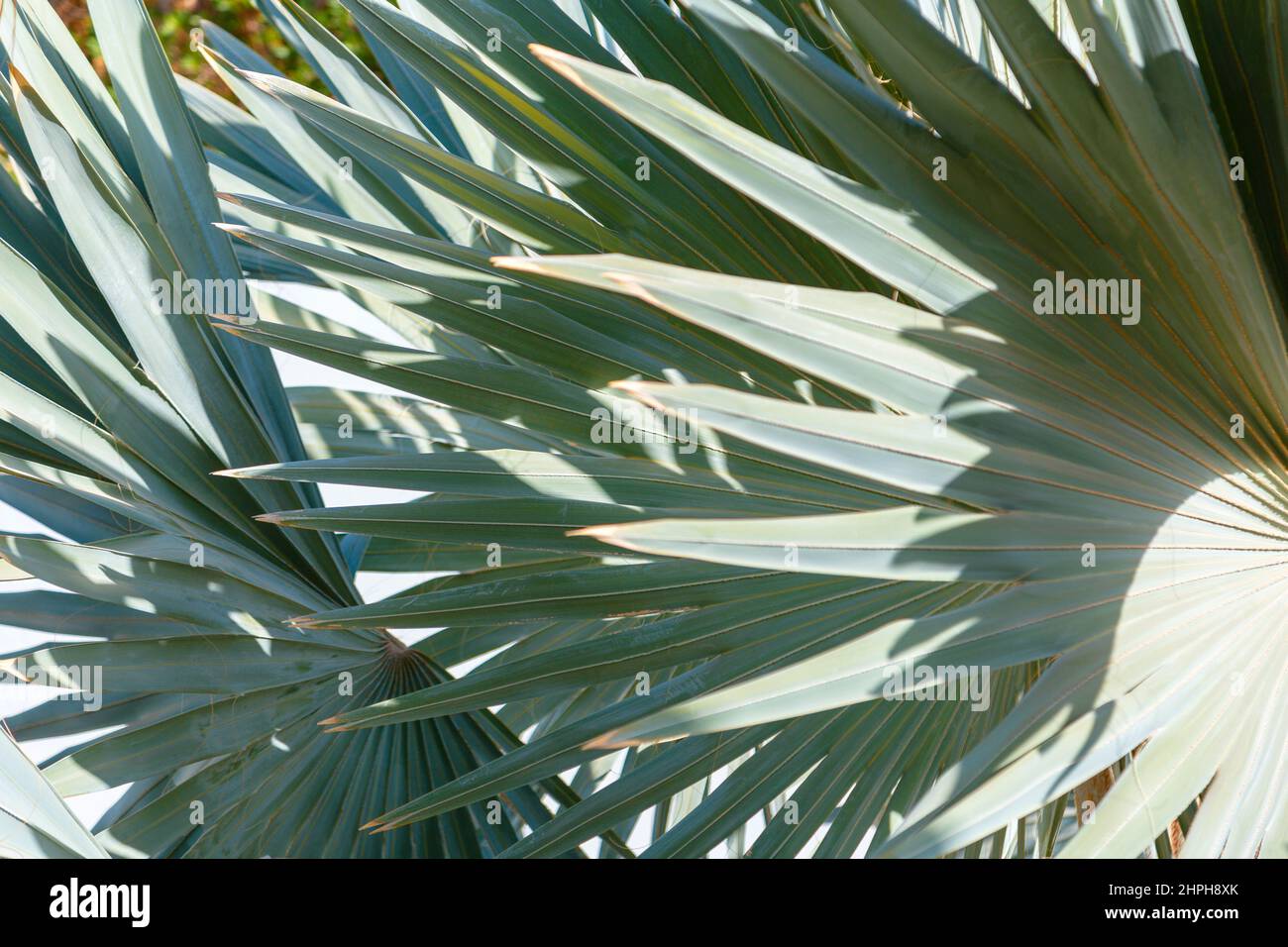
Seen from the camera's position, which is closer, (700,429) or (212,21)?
(700,429)

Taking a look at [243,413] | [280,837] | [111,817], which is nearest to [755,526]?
[243,413]

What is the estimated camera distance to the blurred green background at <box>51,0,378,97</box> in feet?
12.1

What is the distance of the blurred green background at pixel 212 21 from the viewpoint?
3697 millimetres

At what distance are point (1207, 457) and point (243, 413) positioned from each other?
1015mm

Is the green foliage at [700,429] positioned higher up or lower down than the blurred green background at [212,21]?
lower down

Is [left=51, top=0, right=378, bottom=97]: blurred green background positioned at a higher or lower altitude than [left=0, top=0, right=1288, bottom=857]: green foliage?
higher

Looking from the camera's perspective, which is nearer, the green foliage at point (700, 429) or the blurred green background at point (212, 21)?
the green foliage at point (700, 429)

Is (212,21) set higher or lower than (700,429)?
higher

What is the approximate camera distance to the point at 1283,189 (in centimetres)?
85

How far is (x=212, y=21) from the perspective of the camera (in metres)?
3.84

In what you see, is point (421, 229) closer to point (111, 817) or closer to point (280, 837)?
point (280, 837)

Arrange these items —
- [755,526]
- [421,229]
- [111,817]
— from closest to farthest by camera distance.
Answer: [755,526], [421,229], [111,817]

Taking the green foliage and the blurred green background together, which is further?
the blurred green background

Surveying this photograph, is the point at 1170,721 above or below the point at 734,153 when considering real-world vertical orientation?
below
